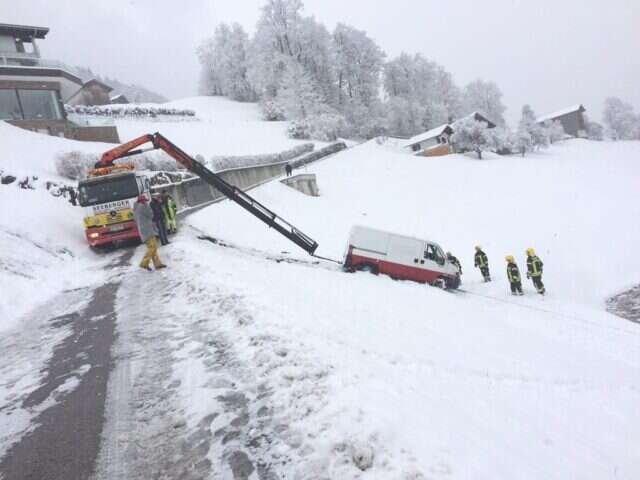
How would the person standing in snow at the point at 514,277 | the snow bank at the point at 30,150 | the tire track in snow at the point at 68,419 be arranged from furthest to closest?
1. the snow bank at the point at 30,150
2. the person standing in snow at the point at 514,277
3. the tire track in snow at the point at 68,419

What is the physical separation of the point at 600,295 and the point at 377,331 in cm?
1697

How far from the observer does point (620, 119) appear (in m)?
110

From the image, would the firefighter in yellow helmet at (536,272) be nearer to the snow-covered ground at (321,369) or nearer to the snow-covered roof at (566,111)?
the snow-covered ground at (321,369)

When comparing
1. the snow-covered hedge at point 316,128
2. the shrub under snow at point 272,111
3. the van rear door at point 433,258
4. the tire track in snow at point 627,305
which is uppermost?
the shrub under snow at point 272,111

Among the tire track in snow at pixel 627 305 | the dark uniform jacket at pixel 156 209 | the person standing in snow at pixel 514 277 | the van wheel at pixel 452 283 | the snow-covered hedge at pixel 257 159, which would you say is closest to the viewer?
the dark uniform jacket at pixel 156 209

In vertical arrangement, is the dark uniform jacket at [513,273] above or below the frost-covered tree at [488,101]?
below

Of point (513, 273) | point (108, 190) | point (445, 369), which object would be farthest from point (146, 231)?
point (513, 273)

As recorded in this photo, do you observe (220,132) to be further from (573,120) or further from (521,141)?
(573,120)

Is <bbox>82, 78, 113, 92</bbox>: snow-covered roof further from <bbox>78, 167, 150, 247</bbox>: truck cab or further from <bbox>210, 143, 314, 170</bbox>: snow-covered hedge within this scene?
<bbox>78, 167, 150, 247</bbox>: truck cab

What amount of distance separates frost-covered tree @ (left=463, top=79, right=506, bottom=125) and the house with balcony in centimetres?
9056

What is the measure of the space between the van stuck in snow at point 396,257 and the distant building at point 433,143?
4955 cm

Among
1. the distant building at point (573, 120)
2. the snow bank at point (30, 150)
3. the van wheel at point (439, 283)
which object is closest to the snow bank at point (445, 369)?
the van wheel at point (439, 283)

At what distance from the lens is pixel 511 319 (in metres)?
11.4

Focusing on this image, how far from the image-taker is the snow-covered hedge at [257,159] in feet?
110
